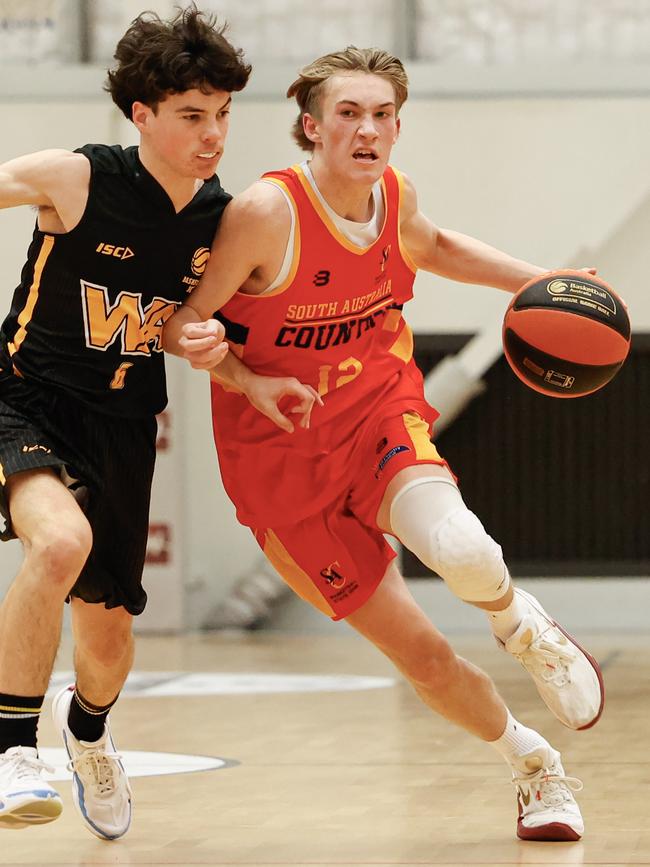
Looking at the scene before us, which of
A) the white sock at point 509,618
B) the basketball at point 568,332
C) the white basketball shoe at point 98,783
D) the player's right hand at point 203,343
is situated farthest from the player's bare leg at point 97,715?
the basketball at point 568,332

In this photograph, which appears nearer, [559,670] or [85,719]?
[559,670]

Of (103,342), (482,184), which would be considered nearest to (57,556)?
(103,342)

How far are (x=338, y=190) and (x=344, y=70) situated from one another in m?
0.29

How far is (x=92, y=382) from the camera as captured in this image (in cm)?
350

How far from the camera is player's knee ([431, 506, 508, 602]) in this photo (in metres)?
3.33

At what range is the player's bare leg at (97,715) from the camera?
370 centimetres

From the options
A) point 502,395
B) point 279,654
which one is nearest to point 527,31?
point 502,395

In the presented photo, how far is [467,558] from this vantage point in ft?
10.9

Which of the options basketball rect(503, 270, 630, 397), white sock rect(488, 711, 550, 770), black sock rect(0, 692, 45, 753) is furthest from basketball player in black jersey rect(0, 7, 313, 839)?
white sock rect(488, 711, 550, 770)

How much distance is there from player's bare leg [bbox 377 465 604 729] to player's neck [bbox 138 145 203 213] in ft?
2.68

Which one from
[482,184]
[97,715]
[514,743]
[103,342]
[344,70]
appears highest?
[344,70]

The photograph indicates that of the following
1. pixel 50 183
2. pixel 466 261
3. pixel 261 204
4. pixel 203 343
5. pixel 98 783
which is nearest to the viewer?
pixel 203 343

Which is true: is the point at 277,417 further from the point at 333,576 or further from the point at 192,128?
the point at 192,128

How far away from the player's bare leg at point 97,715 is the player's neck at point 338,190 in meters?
1.11
